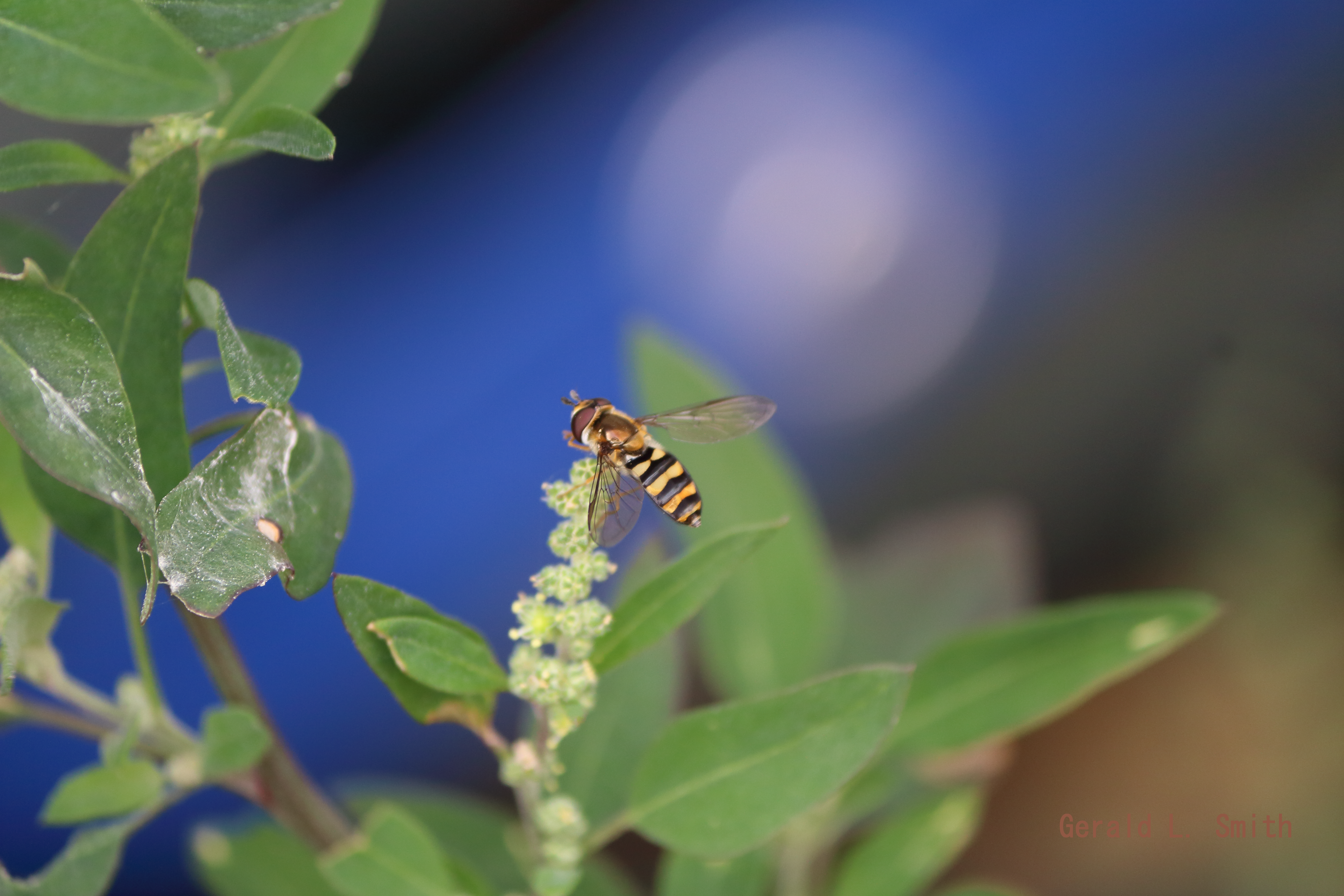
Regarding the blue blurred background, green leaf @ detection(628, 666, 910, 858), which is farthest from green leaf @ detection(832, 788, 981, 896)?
the blue blurred background

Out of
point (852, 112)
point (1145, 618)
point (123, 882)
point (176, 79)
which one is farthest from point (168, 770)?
point (852, 112)

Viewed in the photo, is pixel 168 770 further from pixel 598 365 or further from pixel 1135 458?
pixel 1135 458

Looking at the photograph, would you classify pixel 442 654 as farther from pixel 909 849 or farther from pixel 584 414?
pixel 909 849

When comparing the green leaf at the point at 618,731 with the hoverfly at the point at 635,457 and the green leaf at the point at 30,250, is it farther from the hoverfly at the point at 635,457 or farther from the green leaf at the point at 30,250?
the green leaf at the point at 30,250

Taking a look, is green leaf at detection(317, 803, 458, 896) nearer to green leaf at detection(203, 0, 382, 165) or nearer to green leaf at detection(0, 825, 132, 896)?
green leaf at detection(0, 825, 132, 896)

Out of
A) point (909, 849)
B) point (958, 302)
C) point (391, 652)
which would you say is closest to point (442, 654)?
point (391, 652)

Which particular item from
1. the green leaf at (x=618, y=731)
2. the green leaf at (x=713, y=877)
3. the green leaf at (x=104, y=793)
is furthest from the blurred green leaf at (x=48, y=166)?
the green leaf at (x=713, y=877)
